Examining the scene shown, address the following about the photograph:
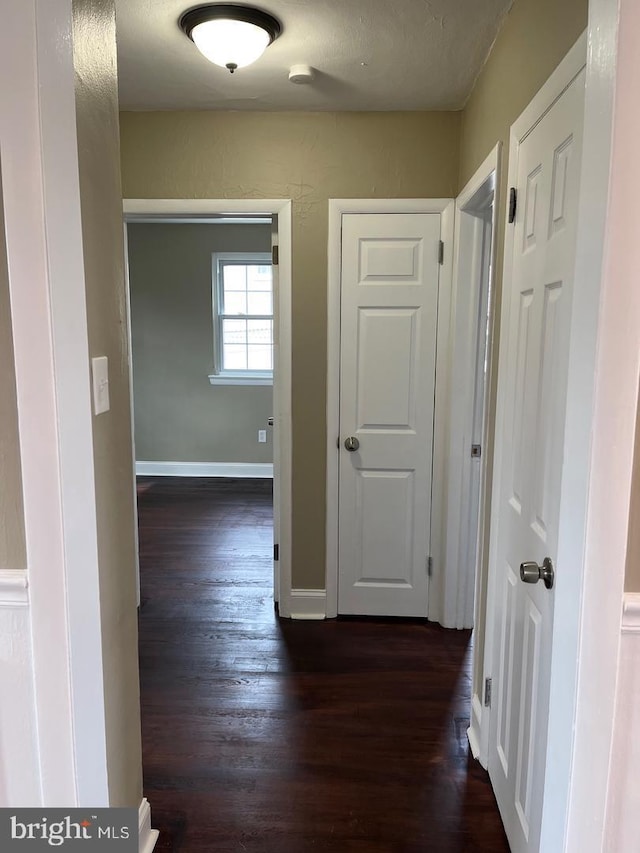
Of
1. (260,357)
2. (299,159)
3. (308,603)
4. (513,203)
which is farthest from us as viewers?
(260,357)

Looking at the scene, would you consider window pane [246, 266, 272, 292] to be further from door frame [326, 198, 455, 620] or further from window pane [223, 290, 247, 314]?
door frame [326, 198, 455, 620]

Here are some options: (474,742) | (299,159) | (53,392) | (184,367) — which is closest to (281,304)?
(299,159)

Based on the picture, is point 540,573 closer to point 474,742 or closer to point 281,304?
point 474,742

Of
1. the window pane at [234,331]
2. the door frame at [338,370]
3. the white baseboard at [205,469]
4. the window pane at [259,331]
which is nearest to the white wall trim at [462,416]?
the door frame at [338,370]

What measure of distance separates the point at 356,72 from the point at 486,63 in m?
0.48

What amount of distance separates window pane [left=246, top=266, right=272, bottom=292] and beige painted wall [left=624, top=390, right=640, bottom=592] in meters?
4.89

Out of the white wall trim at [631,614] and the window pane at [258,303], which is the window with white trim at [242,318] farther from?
the white wall trim at [631,614]

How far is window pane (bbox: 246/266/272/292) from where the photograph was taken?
5590 millimetres

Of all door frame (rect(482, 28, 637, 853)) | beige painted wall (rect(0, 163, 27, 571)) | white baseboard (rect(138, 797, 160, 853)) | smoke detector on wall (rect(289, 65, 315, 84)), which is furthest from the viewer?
smoke detector on wall (rect(289, 65, 315, 84))

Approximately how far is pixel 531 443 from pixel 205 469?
4.60 meters

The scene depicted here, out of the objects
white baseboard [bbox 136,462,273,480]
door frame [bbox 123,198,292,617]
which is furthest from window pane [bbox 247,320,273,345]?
door frame [bbox 123,198,292,617]

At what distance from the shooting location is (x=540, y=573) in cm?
130

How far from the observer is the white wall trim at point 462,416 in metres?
2.54

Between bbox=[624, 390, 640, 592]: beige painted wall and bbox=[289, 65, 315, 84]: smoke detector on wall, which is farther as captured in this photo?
bbox=[289, 65, 315, 84]: smoke detector on wall
